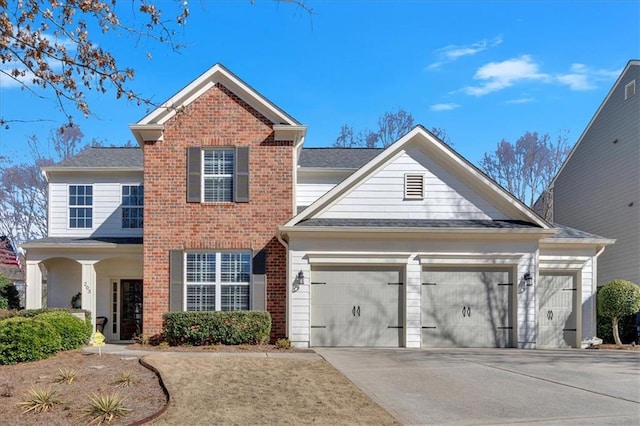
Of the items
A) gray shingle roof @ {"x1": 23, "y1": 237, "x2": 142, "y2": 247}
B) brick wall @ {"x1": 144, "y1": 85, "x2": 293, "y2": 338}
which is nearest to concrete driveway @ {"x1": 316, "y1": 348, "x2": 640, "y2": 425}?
brick wall @ {"x1": 144, "y1": 85, "x2": 293, "y2": 338}

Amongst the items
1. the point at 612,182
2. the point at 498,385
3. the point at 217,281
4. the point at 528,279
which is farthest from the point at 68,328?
the point at 612,182

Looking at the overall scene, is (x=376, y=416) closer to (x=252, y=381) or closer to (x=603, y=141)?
(x=252, y=381)

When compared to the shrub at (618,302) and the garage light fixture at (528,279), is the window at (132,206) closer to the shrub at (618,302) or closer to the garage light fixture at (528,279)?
the garage light fixture at (528,279)

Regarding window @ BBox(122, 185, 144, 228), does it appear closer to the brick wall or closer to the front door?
the front door

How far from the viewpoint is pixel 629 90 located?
22.2 metres

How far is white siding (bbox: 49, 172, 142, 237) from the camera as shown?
66.0ft

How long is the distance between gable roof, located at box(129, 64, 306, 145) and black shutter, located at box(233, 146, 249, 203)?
3.74ft

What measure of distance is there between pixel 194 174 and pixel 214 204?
38.2 inches

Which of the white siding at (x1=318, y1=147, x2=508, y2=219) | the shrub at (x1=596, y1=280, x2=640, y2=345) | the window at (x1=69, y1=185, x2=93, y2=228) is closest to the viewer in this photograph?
the white siding at (x1=318, y1=147, x2=508, y2=219)

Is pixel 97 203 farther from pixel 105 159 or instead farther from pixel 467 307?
pixel 467 307

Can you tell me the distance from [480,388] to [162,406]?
4.64m

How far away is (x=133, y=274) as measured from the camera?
67.1 ft

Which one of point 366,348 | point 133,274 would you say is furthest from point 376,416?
point 133,274

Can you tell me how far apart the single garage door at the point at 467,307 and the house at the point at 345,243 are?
0.09ft
